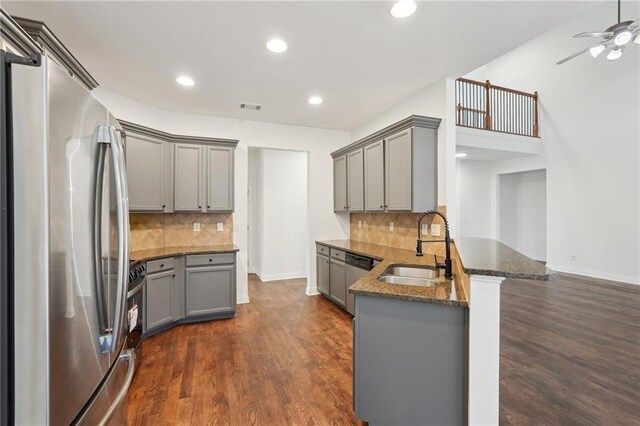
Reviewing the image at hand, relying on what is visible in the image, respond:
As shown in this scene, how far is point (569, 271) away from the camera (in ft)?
20.9

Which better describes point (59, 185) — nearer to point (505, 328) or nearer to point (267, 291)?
point (505, 328)

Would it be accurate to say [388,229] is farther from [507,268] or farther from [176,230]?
[176,230]

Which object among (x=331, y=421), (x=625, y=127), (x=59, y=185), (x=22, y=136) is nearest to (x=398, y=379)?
(x=331, y=421)

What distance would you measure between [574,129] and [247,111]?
21.7ft

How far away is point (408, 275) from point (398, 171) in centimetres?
129

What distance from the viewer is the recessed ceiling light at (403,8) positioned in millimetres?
1986

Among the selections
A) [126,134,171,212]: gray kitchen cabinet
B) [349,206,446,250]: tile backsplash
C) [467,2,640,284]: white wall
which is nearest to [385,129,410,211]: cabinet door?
[349,206,446,250]: tile backsplash

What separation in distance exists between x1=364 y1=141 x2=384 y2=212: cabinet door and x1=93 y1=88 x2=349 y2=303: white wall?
1150mm

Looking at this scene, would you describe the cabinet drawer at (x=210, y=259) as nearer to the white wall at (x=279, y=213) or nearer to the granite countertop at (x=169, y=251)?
the granite countertop at (x=169, y=251)

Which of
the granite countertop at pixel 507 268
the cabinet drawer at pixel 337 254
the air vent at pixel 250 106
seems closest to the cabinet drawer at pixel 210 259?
the cabinet drawer at pixel 337 254

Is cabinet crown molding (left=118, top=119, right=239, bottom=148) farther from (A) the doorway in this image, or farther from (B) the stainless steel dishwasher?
(A) the doorway

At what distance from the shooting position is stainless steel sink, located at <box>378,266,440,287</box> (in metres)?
2.40

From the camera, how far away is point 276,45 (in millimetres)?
2502

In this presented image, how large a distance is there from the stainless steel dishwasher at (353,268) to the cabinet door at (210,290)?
148cm
